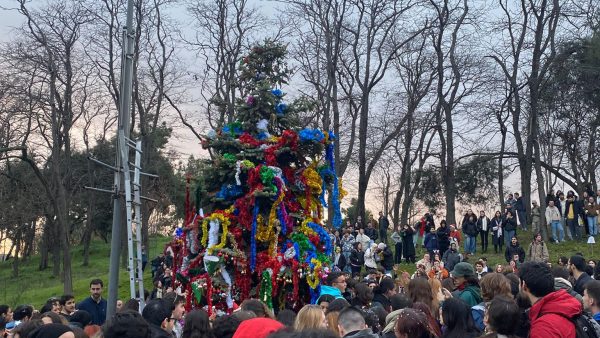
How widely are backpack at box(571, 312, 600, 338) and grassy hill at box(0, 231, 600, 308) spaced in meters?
19.1

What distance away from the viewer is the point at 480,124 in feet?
117

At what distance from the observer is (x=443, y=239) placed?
25.0m

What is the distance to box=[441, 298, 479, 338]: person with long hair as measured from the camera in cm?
590

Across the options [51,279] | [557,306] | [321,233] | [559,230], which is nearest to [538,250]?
[559,230]

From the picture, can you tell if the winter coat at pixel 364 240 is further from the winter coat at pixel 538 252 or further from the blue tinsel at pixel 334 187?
the blue tinsel at pixel 334 187

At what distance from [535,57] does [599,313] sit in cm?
2827

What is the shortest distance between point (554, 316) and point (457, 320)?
788 millimetres

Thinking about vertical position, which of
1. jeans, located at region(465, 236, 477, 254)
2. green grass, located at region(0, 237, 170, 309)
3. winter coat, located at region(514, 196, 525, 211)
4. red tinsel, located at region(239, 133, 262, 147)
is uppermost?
red tinsel, located at region(239, 133, 262, 147)

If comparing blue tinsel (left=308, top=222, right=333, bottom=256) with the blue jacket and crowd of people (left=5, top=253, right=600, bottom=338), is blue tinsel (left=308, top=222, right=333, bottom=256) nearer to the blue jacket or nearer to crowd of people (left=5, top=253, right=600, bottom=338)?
the blue jacket

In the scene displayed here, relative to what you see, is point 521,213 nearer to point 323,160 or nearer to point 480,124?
point 480,124

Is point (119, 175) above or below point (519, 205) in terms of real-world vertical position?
below

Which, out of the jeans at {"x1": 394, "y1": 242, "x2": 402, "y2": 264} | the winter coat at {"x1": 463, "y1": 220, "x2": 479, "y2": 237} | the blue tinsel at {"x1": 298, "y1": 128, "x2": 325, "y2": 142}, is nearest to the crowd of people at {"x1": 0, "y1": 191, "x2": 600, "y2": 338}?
the blue tinsel at {"x1": 298, "y1": 128, "x2": 325, "y2": 142}

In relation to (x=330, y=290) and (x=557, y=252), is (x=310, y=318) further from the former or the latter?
(x=557, y=252)

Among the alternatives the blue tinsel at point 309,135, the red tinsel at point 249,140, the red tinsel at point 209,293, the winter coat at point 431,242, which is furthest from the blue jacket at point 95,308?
the winter coat at point 431,242
